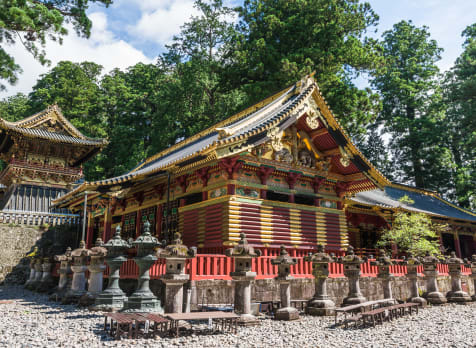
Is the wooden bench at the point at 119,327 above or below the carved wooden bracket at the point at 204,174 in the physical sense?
below

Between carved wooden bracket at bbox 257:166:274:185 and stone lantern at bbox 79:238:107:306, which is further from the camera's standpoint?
carved wooden bracket at bbox 257:166:274:185

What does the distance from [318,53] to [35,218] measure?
2413 centimetres

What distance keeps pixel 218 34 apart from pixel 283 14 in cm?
707

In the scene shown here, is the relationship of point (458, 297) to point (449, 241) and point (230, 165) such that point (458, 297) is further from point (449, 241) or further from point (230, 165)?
point (449, 241)

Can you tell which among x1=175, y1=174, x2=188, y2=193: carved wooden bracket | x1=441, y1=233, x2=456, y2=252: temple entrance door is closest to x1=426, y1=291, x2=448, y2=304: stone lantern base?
x1=175, y1=174, x2=188, y2=193: carved wooden bracket

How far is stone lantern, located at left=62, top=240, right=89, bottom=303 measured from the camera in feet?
40.5

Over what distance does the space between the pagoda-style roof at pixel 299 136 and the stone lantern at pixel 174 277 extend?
4455 millimetres

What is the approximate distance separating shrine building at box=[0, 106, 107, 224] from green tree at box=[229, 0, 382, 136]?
48.6 feet

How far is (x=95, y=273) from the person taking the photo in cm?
1159

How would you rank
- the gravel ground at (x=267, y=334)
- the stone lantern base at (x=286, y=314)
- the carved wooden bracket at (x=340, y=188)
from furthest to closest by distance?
the carved wooden bracket at (x=340, y=188)
the stone lantern base at (x=286, y=314)
the gravel ground at (x=267, y=334)

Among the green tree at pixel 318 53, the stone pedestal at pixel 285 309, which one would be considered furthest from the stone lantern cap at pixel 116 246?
the green tree at pixel 318 53

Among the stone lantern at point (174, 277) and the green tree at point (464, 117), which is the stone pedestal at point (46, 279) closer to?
the stone lantern at point (174, 277)

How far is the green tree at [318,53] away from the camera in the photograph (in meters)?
28.5

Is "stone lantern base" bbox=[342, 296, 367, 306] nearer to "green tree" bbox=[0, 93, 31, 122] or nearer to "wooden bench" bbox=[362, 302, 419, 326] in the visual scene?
"wooden bench" bbox=[362, 302, 419, 326]
